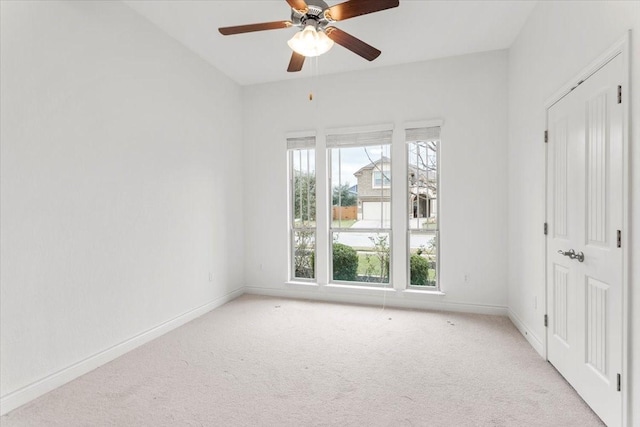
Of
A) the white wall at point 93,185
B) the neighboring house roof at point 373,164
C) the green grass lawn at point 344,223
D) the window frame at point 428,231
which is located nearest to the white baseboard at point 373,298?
the window frame at point 428,231

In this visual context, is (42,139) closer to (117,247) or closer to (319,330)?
(117,247)

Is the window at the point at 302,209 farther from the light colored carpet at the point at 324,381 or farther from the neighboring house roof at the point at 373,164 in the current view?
the light colored carpet at the point at 324,381

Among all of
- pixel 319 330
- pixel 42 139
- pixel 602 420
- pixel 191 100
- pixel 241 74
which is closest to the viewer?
pixel 602 420

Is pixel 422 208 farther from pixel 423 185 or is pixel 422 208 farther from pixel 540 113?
pixel 540 113

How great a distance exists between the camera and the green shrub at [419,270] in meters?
4.13

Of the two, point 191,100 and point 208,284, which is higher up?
point 191,100

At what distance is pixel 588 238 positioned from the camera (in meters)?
2.07

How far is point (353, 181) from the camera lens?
439 cm

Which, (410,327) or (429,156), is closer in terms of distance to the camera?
(410,327)

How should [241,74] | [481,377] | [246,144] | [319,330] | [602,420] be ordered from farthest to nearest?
[246,144], [241,74], [319,330], [481,377], [602,420]

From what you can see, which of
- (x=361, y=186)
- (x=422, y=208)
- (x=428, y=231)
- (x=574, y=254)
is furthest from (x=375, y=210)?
(x=574, y=254)

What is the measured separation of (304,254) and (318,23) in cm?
304

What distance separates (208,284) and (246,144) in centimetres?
204

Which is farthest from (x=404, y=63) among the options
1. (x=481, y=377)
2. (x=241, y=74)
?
(x=481, y=377)
